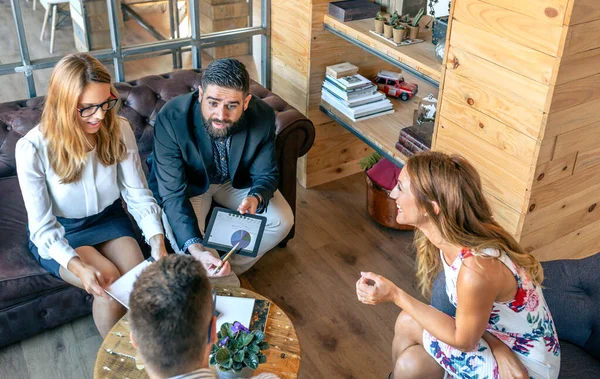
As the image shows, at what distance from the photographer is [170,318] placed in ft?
4.24

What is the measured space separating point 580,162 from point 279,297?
1340 millimetres

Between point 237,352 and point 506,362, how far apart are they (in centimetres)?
76

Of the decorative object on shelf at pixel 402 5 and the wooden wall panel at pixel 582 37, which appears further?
the decorative object on shelf at pixel 402 5

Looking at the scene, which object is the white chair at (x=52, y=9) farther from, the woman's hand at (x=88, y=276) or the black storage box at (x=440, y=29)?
the black storage box at (x=440, y=29)

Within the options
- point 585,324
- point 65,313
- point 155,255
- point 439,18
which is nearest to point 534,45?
point 439,18

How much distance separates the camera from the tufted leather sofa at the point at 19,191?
2371 millimetres

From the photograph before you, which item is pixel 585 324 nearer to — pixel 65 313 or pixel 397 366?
pixel 397 366

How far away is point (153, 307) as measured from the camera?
50.9 inches

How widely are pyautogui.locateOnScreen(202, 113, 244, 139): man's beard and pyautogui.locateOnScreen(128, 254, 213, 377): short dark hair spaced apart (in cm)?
123

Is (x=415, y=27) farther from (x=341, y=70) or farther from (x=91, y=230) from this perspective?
(x=91, y=230)

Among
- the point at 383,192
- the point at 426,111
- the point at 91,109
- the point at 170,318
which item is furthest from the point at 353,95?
the point at 170,318

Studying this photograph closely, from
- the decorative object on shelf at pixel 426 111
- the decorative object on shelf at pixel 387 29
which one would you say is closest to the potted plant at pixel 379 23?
the decorative object on shelf at pixel 387 29

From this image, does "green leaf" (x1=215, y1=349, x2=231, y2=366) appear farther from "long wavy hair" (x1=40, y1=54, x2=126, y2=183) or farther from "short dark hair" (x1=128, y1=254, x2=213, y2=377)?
"long wavy hair" (x1=40, y1=54, x2=126, y2=183)

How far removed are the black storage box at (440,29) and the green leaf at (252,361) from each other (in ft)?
5.13
